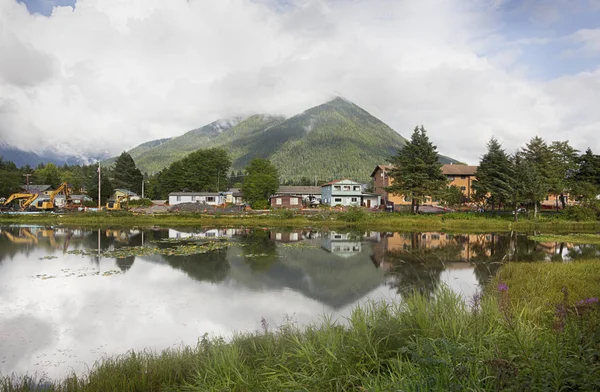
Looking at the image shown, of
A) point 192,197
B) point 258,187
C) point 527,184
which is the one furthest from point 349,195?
Result: point 527,184

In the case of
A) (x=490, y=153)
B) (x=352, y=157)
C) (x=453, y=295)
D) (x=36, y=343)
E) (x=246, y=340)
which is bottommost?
(x=36, y=343)

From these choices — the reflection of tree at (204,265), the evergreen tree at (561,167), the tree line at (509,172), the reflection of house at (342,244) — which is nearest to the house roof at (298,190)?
the tree line at (509,172)

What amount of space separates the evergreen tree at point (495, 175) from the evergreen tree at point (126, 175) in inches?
3109

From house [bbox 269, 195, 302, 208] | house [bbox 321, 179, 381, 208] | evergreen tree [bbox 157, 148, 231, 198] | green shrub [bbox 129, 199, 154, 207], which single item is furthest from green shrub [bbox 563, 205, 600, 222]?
evergreen tree [bbox 157, 148, 231, 198]

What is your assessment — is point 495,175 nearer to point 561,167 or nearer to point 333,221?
point 561,167

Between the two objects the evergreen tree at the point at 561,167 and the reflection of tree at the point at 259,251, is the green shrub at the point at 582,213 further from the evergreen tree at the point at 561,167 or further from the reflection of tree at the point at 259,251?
the reflection of tree at the point at 259,251

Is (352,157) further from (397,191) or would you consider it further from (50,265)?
(50,265)

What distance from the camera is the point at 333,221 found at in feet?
142

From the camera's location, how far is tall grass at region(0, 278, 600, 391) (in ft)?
10.4

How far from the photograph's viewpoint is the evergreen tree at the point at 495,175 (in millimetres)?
43094

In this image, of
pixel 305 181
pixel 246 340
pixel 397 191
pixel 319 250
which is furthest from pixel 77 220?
pixel 305 181

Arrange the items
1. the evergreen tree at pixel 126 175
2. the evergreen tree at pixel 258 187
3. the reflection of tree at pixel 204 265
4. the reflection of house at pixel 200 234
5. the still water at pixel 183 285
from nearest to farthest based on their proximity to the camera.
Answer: the still water at pixel 183 285, the reflection of tree at pixel 204 265, the reflection of house at pixel 200 234, the evergreen tree at pixel 258 187, the evergreen tree at pixel 126 175

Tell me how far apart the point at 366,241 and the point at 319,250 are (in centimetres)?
637

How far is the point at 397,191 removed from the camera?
48.3m
